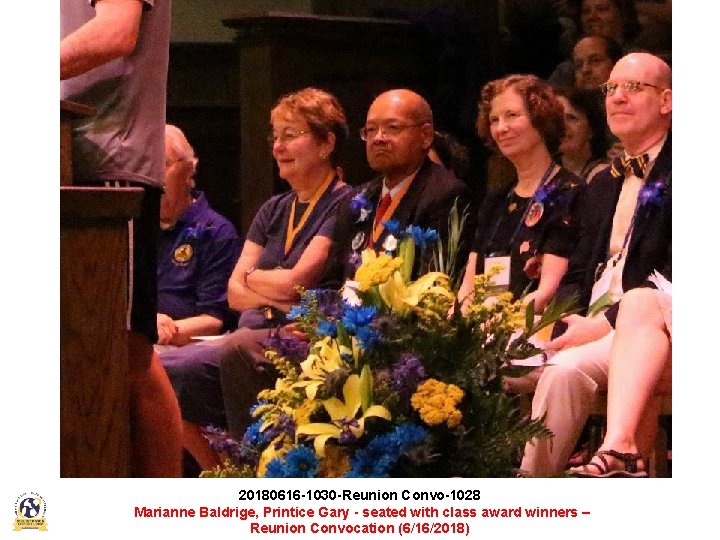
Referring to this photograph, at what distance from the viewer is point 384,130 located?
3977mm

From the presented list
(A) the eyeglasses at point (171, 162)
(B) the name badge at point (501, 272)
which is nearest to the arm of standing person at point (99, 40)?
(A) the eyeglasses at point (171, 162)

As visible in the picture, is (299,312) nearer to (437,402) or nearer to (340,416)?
(340,416)

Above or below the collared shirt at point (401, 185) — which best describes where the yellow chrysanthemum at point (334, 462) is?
below

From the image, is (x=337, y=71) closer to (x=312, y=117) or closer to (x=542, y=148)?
(x=312, y=117)

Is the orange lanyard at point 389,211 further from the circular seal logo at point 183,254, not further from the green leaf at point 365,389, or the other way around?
the green leaf at point 365,389

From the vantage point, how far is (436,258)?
3.54 meters

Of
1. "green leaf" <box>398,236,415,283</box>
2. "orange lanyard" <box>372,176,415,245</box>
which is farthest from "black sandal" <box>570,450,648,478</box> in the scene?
"orange lanyard" <box>372,176,415,245</box>

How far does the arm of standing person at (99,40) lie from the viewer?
137 inches

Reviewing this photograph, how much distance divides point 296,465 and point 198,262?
3.60 ft

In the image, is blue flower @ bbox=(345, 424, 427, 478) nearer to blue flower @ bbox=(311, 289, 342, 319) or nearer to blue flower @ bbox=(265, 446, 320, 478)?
blue flower @ bbox=(265, 446, 320, 478)

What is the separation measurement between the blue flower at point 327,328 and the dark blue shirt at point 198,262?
3.04 ft

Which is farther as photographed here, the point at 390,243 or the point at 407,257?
the point at 390,243

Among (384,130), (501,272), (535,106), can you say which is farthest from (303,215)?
(535,106)
